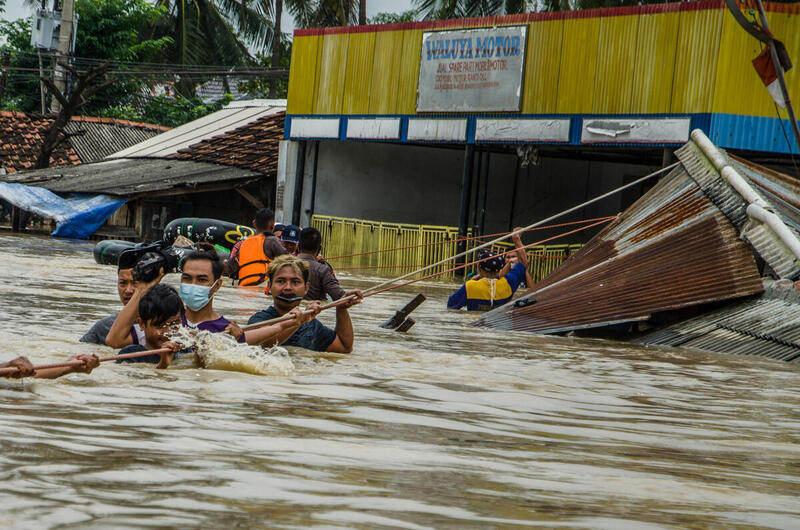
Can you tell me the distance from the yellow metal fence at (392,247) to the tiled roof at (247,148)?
15.0 feet

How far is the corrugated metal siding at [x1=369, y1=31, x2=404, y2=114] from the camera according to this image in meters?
24.5

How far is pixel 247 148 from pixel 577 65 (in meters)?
13.7

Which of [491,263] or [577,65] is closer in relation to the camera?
[491,263]

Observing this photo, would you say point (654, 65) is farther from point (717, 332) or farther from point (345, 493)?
point (345, 493)

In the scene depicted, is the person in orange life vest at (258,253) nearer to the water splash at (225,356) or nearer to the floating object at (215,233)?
the water splash at (225,356)

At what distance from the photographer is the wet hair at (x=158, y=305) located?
6.37 m

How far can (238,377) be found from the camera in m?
6.71

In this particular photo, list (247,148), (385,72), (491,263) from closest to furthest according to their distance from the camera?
1. (491,263)
2. (385,72)
3. (247,148)

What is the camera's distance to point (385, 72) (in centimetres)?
2477

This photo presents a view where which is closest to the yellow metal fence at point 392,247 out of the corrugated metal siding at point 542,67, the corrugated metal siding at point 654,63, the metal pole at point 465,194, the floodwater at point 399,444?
the metal pole at point 465,194

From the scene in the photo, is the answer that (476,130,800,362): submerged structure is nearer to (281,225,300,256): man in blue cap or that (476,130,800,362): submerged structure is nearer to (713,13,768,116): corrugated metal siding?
(281,225,300,256): man in blue cap

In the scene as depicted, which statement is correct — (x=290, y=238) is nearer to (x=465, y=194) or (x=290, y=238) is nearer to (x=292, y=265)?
(x=292, y=265)

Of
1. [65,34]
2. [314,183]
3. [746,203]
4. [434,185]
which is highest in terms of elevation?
[65,34]

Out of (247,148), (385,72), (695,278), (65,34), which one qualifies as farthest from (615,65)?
(65,34)
